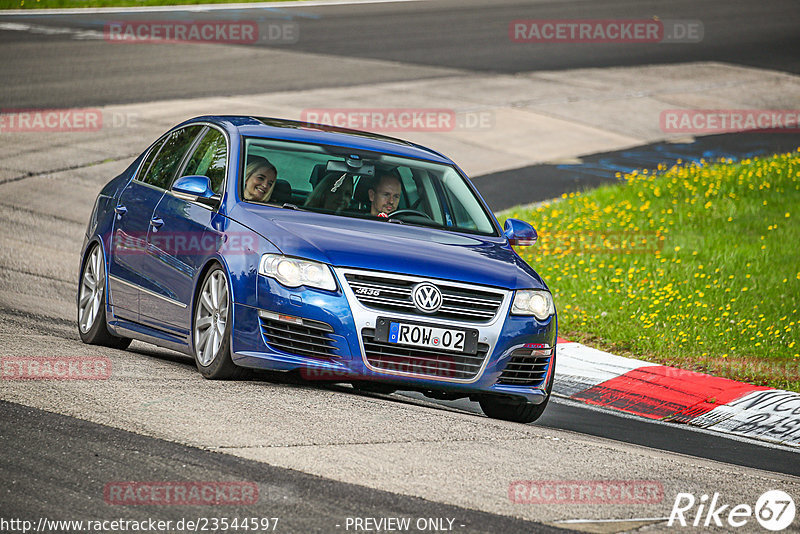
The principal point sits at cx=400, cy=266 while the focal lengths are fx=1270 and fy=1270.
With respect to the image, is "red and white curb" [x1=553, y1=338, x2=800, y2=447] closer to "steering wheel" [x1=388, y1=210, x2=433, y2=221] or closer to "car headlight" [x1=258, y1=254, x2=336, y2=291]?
"steering wheel" [x1=388, y1=210, x2=433, y2=221]

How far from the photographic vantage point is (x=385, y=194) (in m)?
8.40

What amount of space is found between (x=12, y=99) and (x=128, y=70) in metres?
3.89

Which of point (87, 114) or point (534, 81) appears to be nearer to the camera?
point (87, 114)

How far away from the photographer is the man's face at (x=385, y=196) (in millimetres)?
8336

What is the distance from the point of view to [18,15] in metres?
30.3

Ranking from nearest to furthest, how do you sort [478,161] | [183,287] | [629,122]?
[183,287] < [478,161] < [629,122]

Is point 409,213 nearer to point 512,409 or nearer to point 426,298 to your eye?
point 426,298

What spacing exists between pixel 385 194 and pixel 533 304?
137 cm

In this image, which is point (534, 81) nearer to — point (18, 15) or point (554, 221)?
point (554, 221)

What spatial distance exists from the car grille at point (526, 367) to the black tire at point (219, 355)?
158 centimetres

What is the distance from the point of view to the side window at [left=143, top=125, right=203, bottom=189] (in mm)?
9016

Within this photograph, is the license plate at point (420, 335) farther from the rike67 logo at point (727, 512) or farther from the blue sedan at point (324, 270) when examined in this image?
the rike67 logo at point (727, 512)

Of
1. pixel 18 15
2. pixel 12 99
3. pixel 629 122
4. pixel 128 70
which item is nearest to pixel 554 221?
pixel 629 122

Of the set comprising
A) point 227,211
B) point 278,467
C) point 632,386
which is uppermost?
point 227,211
